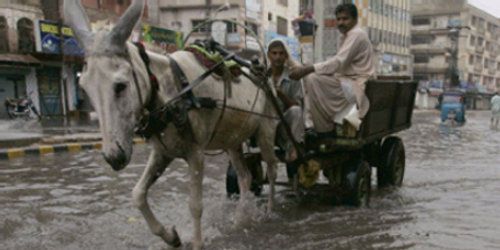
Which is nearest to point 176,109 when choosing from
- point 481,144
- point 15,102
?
point 481,144

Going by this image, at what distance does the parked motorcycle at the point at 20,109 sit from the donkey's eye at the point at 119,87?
21821mm

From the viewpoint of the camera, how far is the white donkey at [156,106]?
3182 millimetres

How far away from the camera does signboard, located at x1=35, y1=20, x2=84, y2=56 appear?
24134mm

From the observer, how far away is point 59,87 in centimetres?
2683

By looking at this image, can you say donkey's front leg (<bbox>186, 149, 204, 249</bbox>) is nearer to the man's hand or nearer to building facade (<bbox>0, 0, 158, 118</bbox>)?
the man's hand

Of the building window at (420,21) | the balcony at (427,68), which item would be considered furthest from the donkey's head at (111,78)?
the building window at (420,21)

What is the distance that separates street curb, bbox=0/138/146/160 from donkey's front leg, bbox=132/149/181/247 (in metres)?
6.48

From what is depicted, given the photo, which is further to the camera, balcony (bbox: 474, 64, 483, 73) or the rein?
balcony (bbox: 474, 64, 483, 73)

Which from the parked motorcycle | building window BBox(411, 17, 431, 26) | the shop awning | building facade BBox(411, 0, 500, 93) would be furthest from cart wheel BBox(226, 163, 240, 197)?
building window BBox(411, 17, 431, 26)

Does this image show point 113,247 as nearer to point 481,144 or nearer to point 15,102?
point 481,144

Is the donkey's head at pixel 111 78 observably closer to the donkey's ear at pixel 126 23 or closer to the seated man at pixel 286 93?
the donkey's ear at pixel 126 23

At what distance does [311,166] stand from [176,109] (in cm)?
233

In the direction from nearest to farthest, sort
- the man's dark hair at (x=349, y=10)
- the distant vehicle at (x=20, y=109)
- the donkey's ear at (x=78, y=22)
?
the donkey's ear at (x=78, y=22) → the man's dark hair at (x=349, y=10) → the distant vehicle at (x=20, y=109)

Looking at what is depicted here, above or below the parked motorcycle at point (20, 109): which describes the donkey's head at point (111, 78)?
above
